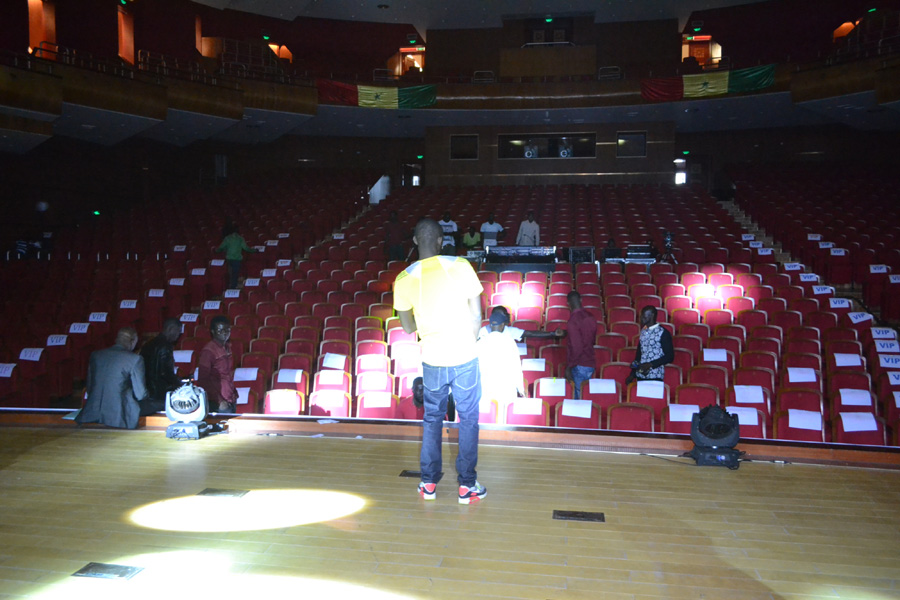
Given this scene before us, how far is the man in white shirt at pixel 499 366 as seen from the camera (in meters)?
4.58

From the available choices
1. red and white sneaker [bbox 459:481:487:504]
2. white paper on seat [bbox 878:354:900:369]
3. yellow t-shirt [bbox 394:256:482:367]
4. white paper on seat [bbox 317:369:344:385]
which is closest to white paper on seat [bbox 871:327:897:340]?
white paper on seat [bbox 878:354:900:369]

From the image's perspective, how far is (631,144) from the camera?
19.1m

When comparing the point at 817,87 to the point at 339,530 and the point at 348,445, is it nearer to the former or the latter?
the point at 348,445

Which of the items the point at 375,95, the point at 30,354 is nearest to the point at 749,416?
the point at 30,354

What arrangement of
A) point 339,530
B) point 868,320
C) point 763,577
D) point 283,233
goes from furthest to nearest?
point 283,233
point 868,320
point 339,530
point 763,577

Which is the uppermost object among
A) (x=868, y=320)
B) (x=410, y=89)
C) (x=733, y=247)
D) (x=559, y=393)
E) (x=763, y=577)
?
(x=410, y=89)

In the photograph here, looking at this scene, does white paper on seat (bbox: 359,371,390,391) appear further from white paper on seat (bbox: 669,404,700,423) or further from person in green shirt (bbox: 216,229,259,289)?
person in green shirt (bbox: 216,229,259,289)

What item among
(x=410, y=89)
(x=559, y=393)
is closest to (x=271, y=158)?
(x=410, y=89)

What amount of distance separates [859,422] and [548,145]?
50.3 ft

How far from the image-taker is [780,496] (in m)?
3.49

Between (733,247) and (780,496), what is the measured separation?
8.90 meters

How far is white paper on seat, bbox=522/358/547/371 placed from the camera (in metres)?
6.58

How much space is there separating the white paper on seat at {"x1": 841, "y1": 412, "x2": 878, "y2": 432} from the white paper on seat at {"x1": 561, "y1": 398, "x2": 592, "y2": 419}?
6.21ft

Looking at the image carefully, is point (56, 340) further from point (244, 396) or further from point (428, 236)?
point (428, 236)
